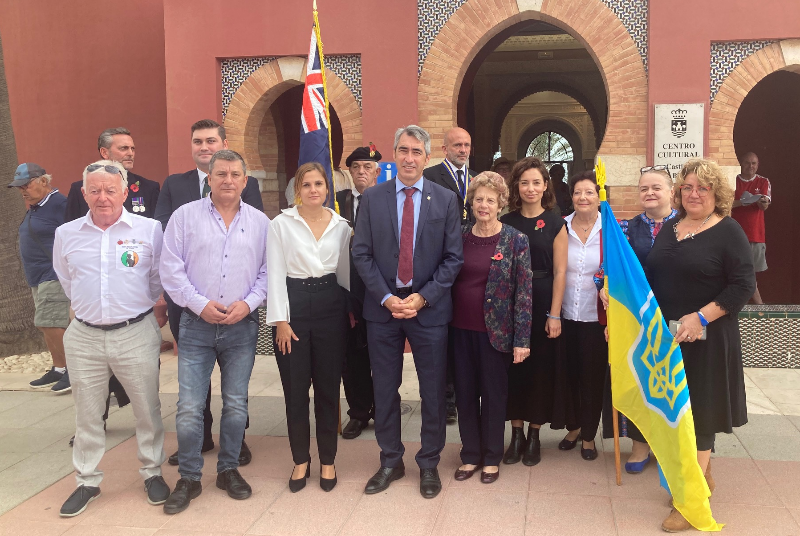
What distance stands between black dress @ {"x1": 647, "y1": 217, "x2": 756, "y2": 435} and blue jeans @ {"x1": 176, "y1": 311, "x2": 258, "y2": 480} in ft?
7.60

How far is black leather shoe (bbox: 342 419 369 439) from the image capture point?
454 centimetres

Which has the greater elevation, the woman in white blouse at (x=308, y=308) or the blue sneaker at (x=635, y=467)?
the woman in white blouse at (x=308, y=308)

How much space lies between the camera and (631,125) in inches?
265

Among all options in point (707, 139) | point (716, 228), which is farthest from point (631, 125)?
point (716, 228)

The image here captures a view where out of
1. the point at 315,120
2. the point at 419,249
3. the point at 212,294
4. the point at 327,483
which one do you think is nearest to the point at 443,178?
the point at 315,120

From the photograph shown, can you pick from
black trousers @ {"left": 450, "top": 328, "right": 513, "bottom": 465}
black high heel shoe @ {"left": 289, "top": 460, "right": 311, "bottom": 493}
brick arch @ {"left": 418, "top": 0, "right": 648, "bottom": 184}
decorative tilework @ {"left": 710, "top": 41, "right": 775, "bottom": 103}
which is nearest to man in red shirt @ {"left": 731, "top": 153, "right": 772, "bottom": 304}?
decorative tilework @ {"left": 710, "top": 41, "right": 775, "bottom": 103}

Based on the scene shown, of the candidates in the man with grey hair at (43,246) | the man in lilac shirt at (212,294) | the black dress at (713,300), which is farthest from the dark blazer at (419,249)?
the man with grey hair at (43,246)

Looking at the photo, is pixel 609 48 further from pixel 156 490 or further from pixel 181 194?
pixel 156 490

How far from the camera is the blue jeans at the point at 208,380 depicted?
3629 millimetres

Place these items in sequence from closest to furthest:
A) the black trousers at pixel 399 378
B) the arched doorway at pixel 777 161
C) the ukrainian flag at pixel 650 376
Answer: the ukrainian flag at pixel 650 376, the black trousers at pixel 399 378, the arched doorway at pixel 777 161

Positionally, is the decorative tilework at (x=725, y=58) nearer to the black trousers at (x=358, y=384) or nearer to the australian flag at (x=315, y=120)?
the australian flag at (x=315, y=120)

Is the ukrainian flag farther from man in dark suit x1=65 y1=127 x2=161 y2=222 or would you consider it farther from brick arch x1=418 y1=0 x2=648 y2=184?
brick arch x1=418 y1=0 x2=648 y2=184

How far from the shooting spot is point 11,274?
732 cm

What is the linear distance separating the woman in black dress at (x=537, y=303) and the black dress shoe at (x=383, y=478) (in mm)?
700
